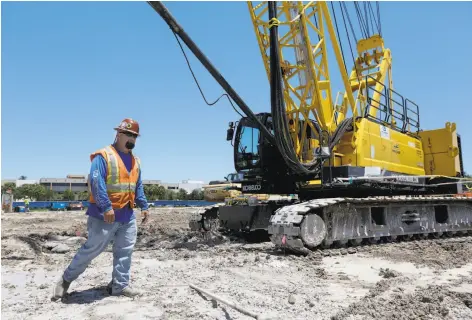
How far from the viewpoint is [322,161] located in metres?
8.45

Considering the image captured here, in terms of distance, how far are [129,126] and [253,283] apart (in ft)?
7.61

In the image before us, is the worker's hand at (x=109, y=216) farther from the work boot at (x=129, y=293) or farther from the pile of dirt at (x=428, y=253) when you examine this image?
the pile of dirt at (x=428, y=253)

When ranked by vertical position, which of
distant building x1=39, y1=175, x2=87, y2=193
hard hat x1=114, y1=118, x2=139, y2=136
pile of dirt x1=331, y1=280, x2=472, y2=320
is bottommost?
pile of dirt x1=331, y1=280, x2=472, y2=320

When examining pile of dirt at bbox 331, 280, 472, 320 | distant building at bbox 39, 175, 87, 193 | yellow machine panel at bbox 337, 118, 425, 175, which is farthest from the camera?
distant building at bbox 39, 175, 87, 193

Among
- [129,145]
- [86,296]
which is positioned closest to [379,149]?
[129,145]

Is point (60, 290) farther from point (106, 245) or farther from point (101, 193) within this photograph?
point (101, 193)

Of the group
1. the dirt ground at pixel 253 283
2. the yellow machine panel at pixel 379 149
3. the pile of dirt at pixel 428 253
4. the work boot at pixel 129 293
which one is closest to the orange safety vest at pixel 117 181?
the work boot at pixel 129 293

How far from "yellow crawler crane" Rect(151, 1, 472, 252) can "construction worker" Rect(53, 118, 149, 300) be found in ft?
11.8

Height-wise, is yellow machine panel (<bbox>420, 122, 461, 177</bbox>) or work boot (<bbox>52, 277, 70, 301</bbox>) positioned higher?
yellow machine panel (<bbox>420, 122, 461, 177</bbox>)

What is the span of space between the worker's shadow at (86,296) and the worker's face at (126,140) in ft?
5.14

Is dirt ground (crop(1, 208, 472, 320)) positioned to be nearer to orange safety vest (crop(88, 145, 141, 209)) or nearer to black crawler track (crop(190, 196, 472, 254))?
black crawler track (crop(190, 196, 472, 254))

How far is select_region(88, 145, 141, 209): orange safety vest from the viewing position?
13.4 feet

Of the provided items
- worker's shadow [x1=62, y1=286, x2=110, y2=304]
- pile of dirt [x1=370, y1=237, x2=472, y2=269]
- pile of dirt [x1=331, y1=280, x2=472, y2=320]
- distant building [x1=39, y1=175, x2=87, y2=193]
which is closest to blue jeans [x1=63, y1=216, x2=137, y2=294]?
worker's shadow [x1=62, y1=286, x2=110, y2=304]

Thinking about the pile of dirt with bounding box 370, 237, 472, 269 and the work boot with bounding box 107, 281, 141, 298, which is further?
the pile of dirt with bounding box 370, 237, 472, 269
